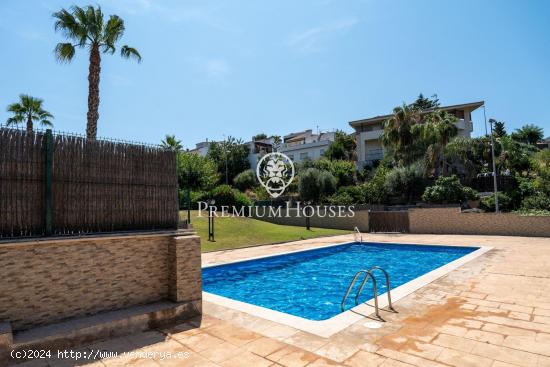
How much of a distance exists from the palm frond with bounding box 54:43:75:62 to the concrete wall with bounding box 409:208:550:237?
963 inches

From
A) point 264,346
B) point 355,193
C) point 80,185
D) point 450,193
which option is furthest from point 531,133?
point 80,185

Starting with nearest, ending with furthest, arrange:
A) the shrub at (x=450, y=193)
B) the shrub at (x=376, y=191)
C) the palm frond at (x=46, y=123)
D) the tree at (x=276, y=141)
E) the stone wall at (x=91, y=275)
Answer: the stone wall at (x=91, y=275), the shrub at (x=450, y=193), the palm frond at (x=46, y=123), the shrub at (x=376, y=191), the tree at (x=276, y=141)

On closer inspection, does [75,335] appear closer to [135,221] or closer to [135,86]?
[135,221]

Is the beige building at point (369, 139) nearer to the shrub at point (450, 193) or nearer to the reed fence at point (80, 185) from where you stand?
the shrub at point (450, 193)

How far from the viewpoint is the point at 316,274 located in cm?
1329

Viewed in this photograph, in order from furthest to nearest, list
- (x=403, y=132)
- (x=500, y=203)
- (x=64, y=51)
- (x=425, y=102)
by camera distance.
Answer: (x=425, y=102) → (x=403, y=132) → (x=500, y=203) → (x=64, y=51)

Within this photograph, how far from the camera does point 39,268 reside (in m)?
5.33

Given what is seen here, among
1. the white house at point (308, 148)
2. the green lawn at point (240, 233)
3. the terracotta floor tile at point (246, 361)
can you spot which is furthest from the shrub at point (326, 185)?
the terracotta floor tile at point (246, 361)

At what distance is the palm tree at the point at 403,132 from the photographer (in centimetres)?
3303

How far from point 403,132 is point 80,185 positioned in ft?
106

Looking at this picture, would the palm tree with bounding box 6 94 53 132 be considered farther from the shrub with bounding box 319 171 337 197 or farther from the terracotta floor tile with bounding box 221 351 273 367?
the terracotta floor tile with bounding box 221 351 273 367

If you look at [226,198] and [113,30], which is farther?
[226,198]

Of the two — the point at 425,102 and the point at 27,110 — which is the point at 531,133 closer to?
the point at 425,102

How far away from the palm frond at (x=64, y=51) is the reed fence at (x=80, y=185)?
51.4 feet
